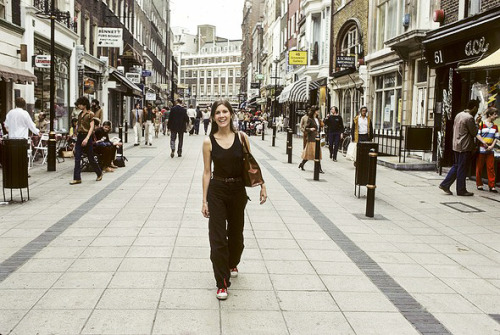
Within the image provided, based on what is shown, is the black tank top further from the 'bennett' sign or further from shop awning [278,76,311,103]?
shop awning [278,76,311,103]

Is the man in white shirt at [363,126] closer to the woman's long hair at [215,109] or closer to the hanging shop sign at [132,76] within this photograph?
the woman's long hair at [215,109]

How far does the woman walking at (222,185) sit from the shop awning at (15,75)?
1210 cm

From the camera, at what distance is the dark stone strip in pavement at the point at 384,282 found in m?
4.21

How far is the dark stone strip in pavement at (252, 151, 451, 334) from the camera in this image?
4.21m

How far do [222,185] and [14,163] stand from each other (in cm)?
534

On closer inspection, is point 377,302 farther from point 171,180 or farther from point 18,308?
point 171,180

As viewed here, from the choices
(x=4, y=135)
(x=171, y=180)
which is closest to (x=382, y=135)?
(x=171, y=180)

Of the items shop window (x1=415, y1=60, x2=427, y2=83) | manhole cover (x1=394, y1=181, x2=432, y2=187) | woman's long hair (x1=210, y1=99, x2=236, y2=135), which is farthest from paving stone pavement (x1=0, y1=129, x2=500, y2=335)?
shop window (x1=415, y1=60, x2=427, y2=83)

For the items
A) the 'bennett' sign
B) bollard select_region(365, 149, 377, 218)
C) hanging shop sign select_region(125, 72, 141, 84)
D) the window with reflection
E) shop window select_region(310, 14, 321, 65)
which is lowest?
bollard select_region(365, 149, 377, 218)

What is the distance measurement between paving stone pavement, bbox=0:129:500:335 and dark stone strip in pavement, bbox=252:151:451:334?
2cm

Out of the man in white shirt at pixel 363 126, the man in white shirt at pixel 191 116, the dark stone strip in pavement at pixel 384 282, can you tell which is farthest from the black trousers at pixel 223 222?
the man in white shirt at pixel 191 116

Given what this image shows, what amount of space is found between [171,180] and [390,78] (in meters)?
11.2

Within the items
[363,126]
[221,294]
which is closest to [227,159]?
[221,294]

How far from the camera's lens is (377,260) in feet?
19.9
